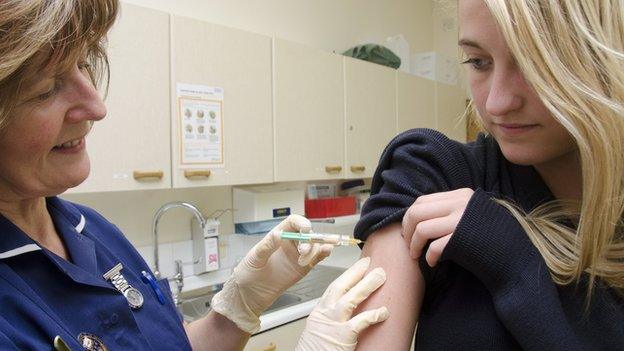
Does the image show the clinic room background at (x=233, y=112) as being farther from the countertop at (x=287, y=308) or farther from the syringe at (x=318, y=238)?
the syringe at (x=318, y=238)

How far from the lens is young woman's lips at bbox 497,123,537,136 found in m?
0.74

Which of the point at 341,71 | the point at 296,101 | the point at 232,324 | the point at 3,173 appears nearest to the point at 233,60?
the point at 296,101

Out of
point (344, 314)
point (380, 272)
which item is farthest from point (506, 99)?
point (344, 314)

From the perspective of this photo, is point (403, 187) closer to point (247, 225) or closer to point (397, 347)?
point (397, 347)

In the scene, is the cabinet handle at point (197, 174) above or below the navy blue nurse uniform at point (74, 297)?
above

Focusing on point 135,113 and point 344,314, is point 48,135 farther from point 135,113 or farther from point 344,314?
point 135,113

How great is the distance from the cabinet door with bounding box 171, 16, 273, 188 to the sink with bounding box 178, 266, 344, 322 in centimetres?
65

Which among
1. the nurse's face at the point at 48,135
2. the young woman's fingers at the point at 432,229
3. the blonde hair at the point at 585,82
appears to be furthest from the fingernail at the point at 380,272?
the nurse's face at the point at 48,135

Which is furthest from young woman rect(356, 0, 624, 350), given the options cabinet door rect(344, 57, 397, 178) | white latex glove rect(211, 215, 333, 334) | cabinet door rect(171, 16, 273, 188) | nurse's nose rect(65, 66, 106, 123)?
cabinet door rect(344, 57, 397, 178)

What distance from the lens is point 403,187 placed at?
0.82 metres

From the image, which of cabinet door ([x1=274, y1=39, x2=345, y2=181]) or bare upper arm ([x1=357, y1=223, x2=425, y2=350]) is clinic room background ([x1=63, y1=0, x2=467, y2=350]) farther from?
bare upper arm ([x1=357, y1=223, x2=425, y2=350])

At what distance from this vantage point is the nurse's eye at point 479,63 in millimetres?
772

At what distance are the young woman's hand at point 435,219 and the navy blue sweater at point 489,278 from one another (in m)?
0.03

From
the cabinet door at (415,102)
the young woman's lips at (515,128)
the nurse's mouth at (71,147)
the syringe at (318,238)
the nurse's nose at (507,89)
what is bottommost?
the syringe at (318,238)
